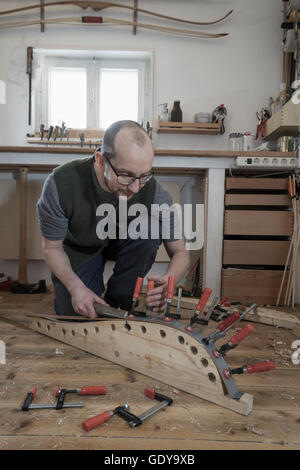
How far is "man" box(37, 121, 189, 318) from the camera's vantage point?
1064 mm

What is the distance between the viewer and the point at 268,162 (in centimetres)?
198

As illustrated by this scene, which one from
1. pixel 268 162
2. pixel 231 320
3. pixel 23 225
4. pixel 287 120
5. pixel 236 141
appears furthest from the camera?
pixel 236 141

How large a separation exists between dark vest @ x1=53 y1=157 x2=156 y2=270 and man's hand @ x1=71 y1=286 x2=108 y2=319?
0.31 meters

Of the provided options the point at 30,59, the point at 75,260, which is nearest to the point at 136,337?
the point at 75,260

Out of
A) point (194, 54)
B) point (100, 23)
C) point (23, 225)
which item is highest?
point (100, 23)

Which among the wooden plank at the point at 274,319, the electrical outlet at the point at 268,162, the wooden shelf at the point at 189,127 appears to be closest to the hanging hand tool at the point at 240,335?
the wooden plank at the point at 274,319

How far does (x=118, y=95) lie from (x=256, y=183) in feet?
4.77

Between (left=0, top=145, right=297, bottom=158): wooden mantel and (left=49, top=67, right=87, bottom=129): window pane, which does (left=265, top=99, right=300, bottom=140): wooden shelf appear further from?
(left=49, top=67, right=87, bottom=129): window pane

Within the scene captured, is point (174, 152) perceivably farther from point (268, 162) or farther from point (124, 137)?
point (124, 137)

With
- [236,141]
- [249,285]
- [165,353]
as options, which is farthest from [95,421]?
[236,141]

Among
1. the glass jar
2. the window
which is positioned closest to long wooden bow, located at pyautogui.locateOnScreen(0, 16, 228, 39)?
the window

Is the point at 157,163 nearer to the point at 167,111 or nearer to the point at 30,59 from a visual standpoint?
the point at 167,111

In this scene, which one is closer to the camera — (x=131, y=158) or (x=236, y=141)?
(x=131, y=158)

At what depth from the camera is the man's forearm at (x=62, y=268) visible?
3.82 ft
